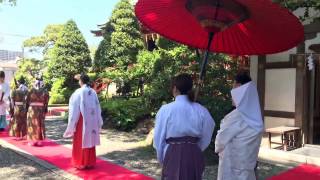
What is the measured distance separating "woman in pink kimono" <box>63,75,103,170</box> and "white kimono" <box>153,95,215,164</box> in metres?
3.20

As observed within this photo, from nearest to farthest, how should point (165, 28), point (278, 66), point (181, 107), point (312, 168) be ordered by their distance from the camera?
point (181, 107) < point (165, 28) < point (312, 168) < point (278, 66)

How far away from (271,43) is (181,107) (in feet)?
3.53

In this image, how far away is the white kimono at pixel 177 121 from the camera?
3.67 m

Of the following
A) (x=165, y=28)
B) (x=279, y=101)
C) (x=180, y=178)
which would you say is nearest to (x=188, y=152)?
(x=180, y=178)

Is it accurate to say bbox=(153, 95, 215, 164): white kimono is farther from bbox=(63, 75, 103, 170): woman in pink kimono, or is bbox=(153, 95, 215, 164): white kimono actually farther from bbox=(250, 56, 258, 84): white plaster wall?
bbox=(250, 56, 258, 84): white plaster wall

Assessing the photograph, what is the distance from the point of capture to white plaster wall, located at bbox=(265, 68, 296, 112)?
31.0ft

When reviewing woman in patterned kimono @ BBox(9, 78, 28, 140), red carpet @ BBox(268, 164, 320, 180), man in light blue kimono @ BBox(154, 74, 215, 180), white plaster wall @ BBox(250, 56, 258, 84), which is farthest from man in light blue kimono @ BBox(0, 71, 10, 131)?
man in light blue kimono @ BBox(154, 74, 215, 180)

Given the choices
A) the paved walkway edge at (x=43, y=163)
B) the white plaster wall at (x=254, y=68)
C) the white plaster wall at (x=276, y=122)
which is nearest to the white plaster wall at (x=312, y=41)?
the white plaster wall at (x=254, y=68)

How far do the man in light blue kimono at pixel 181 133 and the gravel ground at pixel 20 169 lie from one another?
3115mm

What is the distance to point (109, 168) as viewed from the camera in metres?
7.09

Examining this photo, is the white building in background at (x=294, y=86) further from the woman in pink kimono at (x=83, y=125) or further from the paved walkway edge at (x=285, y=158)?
the woman in pink kimono at (x=83, y=125)

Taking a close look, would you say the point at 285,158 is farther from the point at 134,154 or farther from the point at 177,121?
the point at 177,121

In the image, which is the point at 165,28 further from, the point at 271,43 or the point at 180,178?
the point at 180,178

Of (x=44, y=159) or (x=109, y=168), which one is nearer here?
(x=109, y=168)
